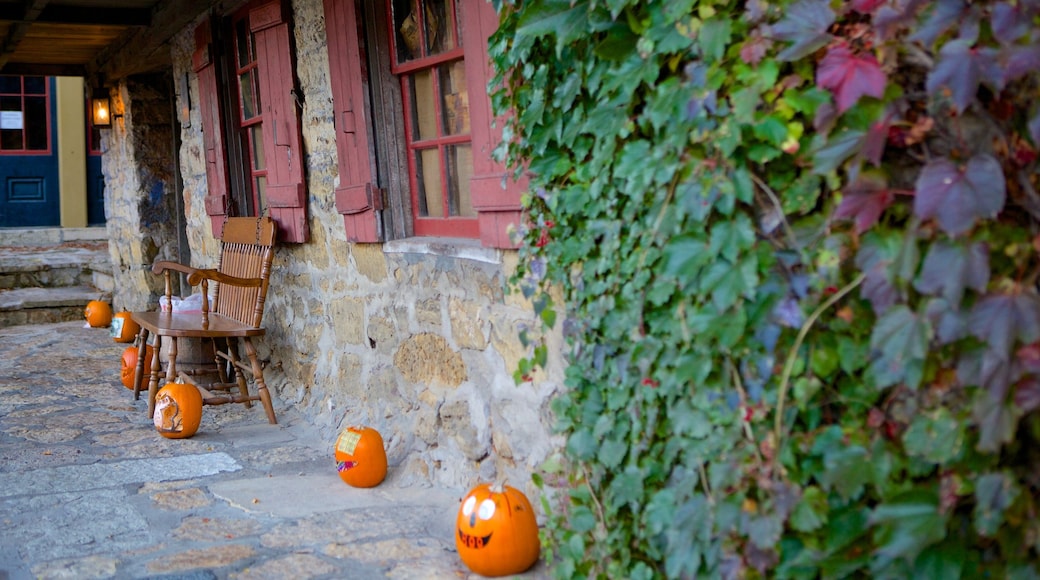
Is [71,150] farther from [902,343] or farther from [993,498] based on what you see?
[993,498]

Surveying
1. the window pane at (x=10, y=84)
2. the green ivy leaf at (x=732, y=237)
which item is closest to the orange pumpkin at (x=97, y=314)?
the window pane at (x=10, y=84)

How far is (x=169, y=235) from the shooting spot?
26.0 ft

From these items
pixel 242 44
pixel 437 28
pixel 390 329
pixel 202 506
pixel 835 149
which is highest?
pixel 242 44

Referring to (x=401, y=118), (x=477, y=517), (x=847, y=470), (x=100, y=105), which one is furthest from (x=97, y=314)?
(x=847, y=470)

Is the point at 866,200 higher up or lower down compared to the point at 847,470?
higher up

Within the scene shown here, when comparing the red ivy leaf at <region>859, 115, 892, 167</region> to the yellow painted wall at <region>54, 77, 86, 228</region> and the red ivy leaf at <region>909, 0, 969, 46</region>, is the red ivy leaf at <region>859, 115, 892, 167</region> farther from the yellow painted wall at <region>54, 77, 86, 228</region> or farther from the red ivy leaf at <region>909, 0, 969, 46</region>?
the yellow painted wall at <region>54, 77, 86, 228</region>

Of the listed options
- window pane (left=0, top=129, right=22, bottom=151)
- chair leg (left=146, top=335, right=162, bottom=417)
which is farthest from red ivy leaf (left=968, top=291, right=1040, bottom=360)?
window pane (left=0, top=129, right=22, bottom=151)

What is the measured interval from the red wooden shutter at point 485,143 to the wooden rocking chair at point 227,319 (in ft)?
6.58

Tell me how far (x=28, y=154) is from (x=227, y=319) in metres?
8.62

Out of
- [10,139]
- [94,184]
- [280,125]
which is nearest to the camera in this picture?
[280,125]

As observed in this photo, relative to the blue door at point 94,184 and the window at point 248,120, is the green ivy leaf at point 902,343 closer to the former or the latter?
the window at point 248,120

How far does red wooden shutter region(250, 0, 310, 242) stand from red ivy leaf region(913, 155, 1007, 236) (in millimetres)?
3499

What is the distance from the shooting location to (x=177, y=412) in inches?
171

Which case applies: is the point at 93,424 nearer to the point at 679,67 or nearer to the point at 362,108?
the point at 362,108
